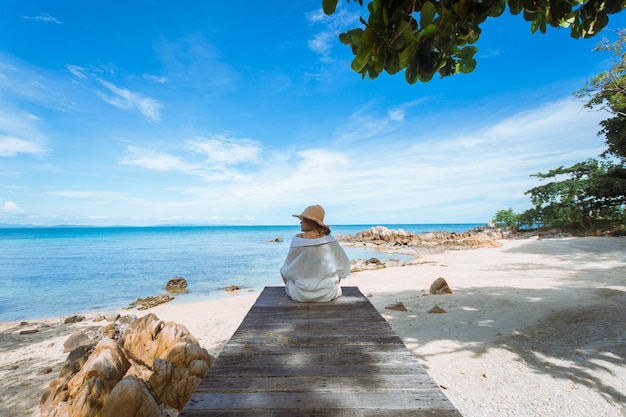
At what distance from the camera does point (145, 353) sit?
15.8 feet

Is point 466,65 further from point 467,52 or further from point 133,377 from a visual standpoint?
point 133,377

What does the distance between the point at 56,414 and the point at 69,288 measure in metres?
16.0

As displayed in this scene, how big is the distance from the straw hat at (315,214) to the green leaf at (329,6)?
289cm

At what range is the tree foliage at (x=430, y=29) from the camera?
7.07 ft

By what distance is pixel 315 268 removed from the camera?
4426 millimetres

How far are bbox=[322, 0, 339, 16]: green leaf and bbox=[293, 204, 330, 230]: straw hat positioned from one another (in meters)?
2.89

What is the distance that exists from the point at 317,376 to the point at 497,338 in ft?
15.2

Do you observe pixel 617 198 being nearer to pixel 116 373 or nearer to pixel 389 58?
pixel 389 58

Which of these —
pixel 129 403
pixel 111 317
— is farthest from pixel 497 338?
pixel 111 317

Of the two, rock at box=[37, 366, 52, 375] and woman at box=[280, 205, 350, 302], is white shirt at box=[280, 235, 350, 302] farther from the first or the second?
rock at box=[37, 366, 52, 375]

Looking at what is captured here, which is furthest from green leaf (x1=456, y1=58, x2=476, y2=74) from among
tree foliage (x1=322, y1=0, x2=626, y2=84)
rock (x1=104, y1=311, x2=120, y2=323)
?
rock (x1=104, y1=311, x2=120, y2=323)

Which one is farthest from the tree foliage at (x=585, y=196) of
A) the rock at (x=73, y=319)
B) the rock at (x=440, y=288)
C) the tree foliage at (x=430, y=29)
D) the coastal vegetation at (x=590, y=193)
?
the rock at (x=73, y=319)

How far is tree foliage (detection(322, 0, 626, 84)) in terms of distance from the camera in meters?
2.16

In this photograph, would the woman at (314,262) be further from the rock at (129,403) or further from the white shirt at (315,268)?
the rock at (129,403)
